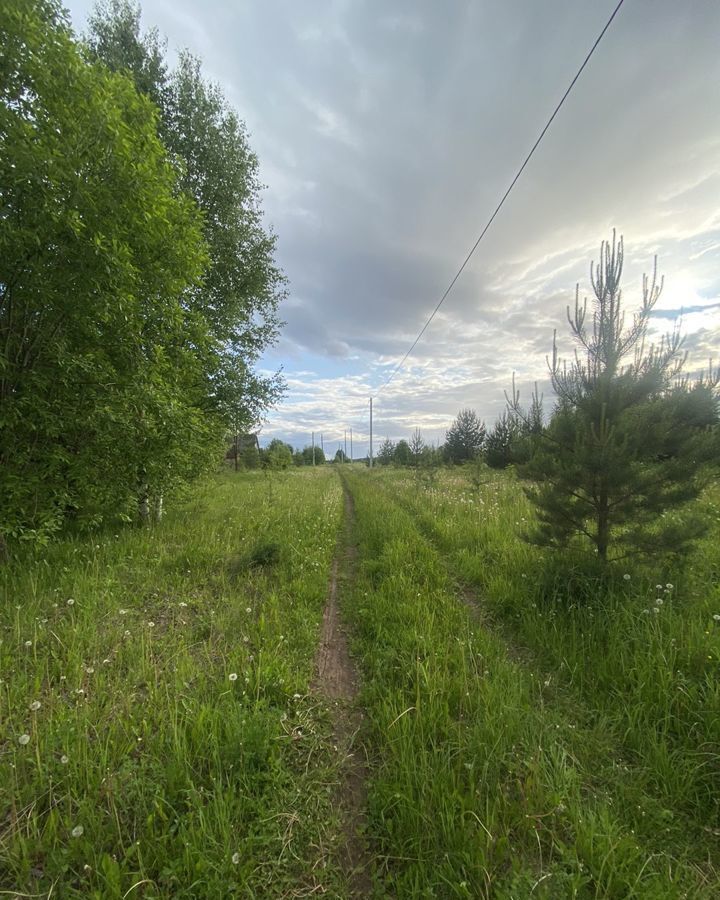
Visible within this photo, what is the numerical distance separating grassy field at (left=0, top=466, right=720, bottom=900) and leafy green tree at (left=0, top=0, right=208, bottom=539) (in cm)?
157

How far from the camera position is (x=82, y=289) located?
14.2 ft

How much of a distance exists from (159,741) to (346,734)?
1.25 meters

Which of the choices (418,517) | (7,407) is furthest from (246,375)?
(418,517)

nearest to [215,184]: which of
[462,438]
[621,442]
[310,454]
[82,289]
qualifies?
[82,289]

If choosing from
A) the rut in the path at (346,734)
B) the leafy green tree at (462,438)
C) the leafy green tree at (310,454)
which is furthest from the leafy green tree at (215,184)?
the leafy green tree at (310,454)

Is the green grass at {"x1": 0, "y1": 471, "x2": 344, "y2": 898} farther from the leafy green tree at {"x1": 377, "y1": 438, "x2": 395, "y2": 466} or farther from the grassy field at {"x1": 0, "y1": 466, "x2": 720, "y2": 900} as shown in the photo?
the leafy green tree at {"x1": 377, "y1": 438, "x2": 395, "y2": 466}

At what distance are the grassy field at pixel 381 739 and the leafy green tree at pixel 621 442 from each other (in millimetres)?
624

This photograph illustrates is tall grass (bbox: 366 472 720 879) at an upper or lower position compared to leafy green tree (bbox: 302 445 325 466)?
lower

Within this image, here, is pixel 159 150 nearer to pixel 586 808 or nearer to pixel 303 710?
pixel 303 710

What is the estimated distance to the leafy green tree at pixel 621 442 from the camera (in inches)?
147

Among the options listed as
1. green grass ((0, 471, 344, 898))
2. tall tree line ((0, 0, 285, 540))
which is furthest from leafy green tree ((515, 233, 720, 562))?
tall tree line ((0, 0, 285, 540))

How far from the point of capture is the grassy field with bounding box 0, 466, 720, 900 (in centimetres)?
157

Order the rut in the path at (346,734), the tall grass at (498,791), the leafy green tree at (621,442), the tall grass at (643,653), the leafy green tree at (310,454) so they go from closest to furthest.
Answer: the tall grass at (498,791) < the rut in the path at (346,734) < the tall grass at (643,653) < the leafy green tree at (621,442) < the leafy green tree at (310,454)

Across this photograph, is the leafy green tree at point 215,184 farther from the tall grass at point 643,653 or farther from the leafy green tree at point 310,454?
the leafy green tree at point 310,454
